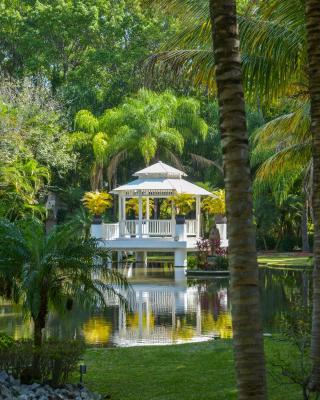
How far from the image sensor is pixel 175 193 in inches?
1417

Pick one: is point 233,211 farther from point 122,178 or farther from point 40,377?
point 122,178

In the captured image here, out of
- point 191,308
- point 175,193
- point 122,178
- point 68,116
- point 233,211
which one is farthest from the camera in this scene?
point 122,178

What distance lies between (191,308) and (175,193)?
15.5 metres

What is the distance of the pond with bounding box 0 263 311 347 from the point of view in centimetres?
1584

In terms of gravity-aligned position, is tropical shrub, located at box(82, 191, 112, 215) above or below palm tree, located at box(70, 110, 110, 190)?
below

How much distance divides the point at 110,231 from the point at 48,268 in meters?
25.8

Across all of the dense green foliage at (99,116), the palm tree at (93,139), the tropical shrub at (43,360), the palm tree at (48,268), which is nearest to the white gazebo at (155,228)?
the dense green foliage at (99,116)

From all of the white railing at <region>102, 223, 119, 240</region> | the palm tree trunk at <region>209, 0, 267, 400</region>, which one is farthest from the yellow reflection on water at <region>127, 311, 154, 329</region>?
the white railing at <region>102, 223, 119, 240</region>

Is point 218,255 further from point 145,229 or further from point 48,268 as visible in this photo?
point 48,268

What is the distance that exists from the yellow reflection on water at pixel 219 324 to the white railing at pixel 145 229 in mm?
15804

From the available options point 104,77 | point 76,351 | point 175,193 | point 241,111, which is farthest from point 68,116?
point 241,111

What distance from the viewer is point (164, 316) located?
1928cm

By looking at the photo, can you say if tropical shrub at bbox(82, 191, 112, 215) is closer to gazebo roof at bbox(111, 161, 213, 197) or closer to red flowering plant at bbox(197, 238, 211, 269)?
gazebo roof at bbox(111, 161, 213, 197)

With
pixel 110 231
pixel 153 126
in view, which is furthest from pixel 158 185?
pixel 153 126
